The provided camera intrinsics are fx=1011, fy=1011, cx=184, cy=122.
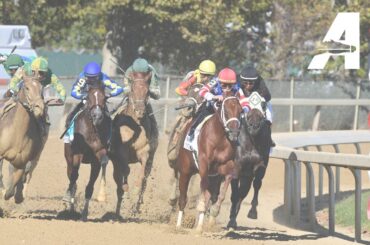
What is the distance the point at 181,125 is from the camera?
46.1 feet

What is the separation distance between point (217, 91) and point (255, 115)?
562 mm

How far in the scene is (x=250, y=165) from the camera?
498 inches

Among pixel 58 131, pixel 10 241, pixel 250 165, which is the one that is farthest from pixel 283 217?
pixel 58 131

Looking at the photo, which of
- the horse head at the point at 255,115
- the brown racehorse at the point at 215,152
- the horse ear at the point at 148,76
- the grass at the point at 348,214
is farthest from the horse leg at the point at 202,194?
the grass at the point at 348,214

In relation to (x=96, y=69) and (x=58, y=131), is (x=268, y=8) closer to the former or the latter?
(x=58, y=131)

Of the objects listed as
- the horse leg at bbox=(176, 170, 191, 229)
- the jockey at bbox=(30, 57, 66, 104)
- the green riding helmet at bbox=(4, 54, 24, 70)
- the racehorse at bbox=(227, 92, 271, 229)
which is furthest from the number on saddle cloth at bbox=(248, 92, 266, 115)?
the green riding helmet at bbox=(4, 54, 24, 70)

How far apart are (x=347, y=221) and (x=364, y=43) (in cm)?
1589

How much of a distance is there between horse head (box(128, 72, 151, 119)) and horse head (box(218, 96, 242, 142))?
1839 millimetres

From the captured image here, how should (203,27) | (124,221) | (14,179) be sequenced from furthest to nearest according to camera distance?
1. (203,27)
2. (124,221)
3. (14,179)

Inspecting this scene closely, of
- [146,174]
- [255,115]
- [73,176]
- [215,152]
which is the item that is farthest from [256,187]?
[73,176]

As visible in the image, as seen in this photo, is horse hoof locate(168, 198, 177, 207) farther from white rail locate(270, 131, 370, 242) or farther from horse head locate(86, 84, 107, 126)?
horse head locate(86, 84, 107, 126)

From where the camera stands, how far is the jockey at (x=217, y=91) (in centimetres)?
1182

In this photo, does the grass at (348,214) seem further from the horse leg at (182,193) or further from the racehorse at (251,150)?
the horse leg at (182,193)

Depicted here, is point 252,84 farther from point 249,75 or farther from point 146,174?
point 146,174
